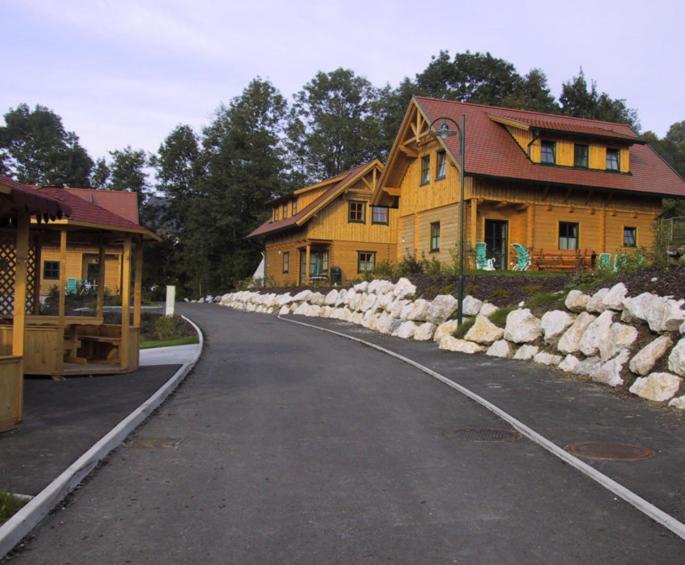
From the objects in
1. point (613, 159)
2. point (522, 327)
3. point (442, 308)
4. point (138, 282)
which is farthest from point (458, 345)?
point (613, 159)

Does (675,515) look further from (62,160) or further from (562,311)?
(62,160)

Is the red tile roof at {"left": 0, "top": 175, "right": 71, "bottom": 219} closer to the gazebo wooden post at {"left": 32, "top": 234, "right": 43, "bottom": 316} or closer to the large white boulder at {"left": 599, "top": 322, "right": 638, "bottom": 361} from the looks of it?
the gazebo wooden post at {"left": 32, "top": 234, "right": 43, "bottom": 316}

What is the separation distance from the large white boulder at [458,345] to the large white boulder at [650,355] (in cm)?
585

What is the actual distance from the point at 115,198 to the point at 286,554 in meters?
45.7

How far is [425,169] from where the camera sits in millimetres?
31375

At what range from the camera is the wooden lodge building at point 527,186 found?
90.5ft

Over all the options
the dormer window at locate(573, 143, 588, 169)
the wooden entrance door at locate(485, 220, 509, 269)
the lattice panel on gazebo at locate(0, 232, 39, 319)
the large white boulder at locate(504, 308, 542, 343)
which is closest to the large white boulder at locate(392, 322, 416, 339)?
the large white boulder at locate(504, 308, 542, 343)

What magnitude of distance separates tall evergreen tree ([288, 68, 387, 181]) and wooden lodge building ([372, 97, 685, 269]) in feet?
112

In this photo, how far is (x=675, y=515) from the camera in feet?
17.6

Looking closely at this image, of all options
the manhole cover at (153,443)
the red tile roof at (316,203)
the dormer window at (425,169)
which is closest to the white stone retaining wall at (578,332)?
the manhole cover at (153,443)

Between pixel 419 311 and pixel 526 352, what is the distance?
6.21 m

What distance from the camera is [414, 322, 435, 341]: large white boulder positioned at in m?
19.7

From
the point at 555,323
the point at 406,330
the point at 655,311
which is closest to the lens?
the point at 655,311

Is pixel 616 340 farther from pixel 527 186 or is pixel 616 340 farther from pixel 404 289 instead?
pixel 527 186
